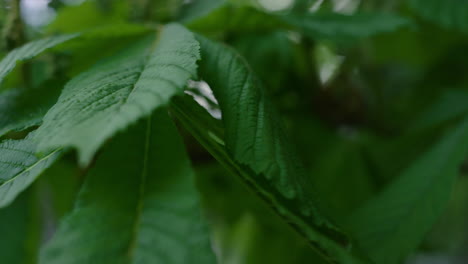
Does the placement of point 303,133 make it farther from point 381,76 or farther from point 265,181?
point 265,181

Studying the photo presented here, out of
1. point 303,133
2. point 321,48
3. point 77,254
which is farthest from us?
point 321,48

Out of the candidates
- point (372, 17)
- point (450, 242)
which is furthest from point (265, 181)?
point (450, 242)

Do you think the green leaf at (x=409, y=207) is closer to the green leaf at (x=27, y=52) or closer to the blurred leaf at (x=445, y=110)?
the blurred leaf at (x=445, y=110)

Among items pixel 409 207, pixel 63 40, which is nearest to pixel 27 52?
pixel 63 40

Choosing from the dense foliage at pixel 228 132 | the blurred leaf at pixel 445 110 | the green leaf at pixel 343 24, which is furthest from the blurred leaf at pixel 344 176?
the green leaf at pixel 343 24

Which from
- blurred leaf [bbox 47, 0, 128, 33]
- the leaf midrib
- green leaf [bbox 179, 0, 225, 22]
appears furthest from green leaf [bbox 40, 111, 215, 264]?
blurred leaf [bbox 47, 0, 128, 33]

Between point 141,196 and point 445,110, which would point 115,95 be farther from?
point 445,110

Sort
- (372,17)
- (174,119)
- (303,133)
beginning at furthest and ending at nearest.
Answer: (303,133) → (372,17) → (174,119)
